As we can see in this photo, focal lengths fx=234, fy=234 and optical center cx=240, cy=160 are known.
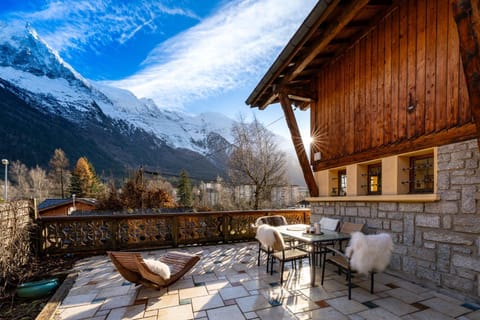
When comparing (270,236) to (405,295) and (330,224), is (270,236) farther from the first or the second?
(330,224)

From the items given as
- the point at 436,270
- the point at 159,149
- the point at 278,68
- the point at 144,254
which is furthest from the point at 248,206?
the point at 159,149

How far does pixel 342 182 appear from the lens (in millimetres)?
5066

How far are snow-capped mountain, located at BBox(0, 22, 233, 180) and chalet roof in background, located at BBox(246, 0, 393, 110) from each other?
1016 centimetres

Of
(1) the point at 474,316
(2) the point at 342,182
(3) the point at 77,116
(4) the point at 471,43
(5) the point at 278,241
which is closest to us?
(4) the point at 471,43

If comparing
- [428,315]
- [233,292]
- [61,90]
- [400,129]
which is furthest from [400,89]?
[61,90]

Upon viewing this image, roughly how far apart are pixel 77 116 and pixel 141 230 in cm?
7165

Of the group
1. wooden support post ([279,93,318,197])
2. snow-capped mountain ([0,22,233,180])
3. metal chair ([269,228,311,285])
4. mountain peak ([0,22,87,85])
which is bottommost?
metal chair ([269,228,311,285])

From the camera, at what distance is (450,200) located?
2.80 meters

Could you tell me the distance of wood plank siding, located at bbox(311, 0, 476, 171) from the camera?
2.83 m

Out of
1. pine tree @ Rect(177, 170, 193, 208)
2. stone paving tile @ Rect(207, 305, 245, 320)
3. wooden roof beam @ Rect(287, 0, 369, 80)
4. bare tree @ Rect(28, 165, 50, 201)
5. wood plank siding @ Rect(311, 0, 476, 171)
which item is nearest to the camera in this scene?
stone paving tile @ Rect(207, 305, 245, 320)

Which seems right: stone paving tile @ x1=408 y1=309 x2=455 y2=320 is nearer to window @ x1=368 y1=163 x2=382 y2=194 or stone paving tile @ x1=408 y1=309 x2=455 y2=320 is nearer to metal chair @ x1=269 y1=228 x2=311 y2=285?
metal chair @ x1=269 y1=228 x2=311 y2=285

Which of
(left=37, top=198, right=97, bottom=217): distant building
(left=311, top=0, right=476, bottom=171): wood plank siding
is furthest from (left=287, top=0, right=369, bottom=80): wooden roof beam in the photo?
(left=37, top=198, right=97, bottom=217): distant building

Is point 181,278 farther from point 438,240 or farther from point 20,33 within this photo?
point 20,33

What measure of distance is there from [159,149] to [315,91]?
5760 centimetres
